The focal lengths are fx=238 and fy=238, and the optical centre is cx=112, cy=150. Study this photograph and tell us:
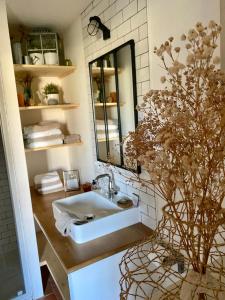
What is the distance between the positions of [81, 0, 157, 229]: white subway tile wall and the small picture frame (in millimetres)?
616

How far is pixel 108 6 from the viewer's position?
1671 mm

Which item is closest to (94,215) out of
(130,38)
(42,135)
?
(42,135)

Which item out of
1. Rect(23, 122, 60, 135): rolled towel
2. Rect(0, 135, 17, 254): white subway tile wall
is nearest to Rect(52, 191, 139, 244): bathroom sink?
Rect(0, 135, 17, 254): white subway tile wall

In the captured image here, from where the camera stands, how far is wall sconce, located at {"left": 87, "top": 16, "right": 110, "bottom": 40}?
1708 millimetres

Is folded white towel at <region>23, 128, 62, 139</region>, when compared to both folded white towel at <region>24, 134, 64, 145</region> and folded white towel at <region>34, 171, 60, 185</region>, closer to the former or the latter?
folded white towel at <region>24, 134, 64, 145</region>

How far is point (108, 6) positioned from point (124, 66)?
0.46 metres

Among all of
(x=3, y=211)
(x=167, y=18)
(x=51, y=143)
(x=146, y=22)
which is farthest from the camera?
(x=51, y=143)

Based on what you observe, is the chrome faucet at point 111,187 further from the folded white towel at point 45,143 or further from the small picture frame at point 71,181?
the folded white towel at point 45,143

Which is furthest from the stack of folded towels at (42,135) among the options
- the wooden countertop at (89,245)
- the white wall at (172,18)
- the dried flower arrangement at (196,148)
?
the dried flower arrangement at (196,148)

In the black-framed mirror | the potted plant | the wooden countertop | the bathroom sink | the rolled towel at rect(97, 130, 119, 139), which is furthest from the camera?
the potted plant

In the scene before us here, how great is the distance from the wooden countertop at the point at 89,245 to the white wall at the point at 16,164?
18cm

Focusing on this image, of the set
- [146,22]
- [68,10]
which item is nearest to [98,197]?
[146,22]

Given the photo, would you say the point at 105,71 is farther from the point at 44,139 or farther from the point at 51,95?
the point at 44,139

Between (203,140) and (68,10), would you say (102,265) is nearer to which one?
(203,140)
